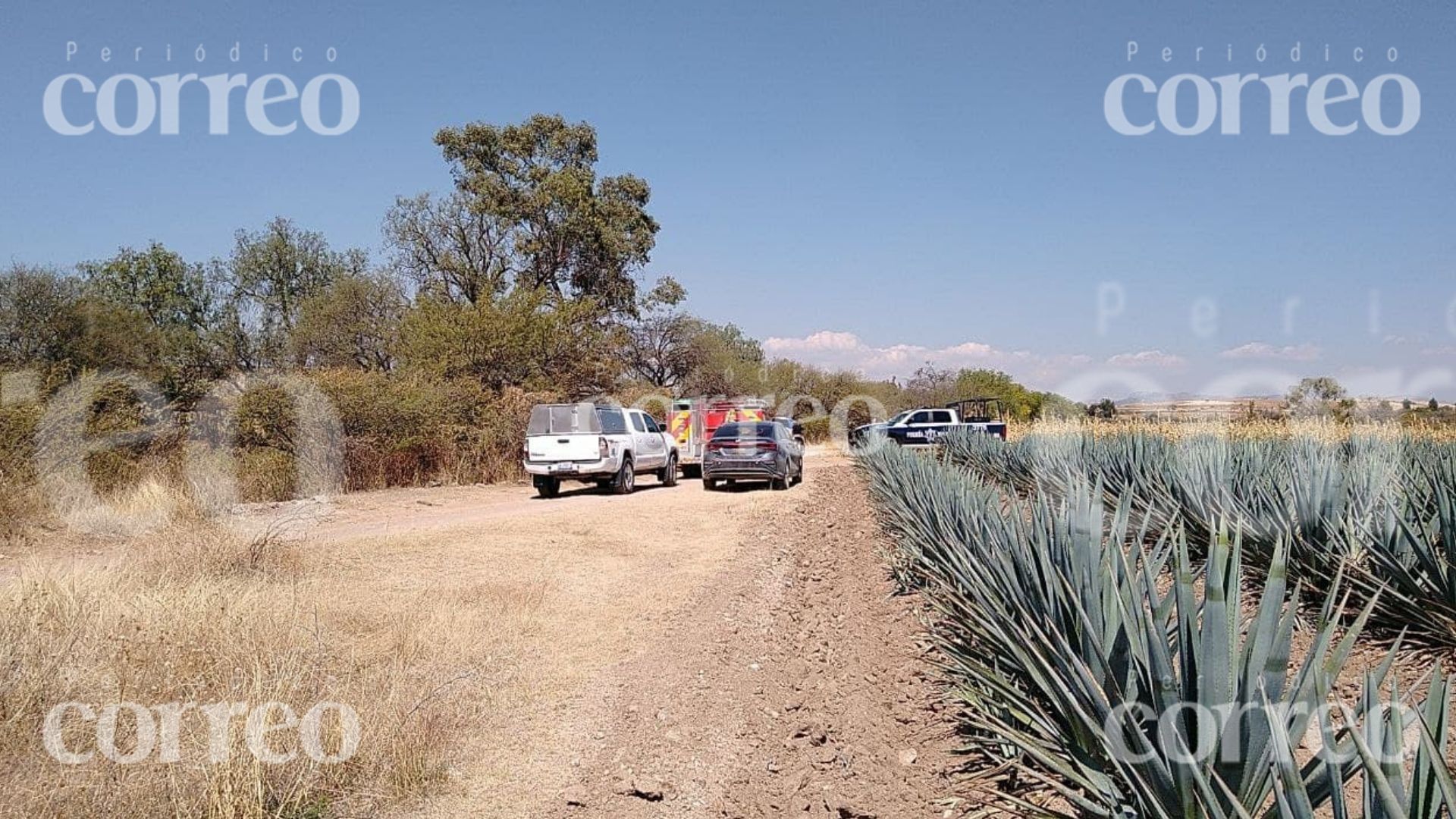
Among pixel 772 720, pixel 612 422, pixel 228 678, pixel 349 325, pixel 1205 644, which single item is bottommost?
pixel 772 720

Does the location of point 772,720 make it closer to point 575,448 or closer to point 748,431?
point 575,448

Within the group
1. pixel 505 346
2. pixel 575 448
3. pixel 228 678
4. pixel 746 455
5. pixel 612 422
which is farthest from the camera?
pixel 505 346

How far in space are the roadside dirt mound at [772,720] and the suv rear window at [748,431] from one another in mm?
11840

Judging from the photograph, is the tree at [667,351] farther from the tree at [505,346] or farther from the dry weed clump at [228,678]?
the dry weed clump at [228,678]

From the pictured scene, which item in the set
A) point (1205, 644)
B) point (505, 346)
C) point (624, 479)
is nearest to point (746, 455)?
point (624, 479)

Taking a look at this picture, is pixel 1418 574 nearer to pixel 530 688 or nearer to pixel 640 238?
pixel 530 688

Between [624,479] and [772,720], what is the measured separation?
14334mm

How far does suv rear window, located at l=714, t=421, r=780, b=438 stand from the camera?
20406 mm

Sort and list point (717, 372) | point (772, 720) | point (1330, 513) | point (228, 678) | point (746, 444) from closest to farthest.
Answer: point (228, 678) < point (772, 720) < point (1330, 513) < point (746, 444) < point (717, 372)

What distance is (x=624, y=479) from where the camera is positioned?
19156 millimetres

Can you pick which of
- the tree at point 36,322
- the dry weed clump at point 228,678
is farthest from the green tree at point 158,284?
the dry weed clump at point 228,678

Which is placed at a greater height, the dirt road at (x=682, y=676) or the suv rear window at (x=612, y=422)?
the suv rear window at (x=612, y=422)

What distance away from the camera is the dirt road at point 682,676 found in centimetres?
408

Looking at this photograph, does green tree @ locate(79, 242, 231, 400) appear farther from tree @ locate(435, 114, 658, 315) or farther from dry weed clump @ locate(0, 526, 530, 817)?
dry weed clump @ locate(0, 526, 530, 817)
